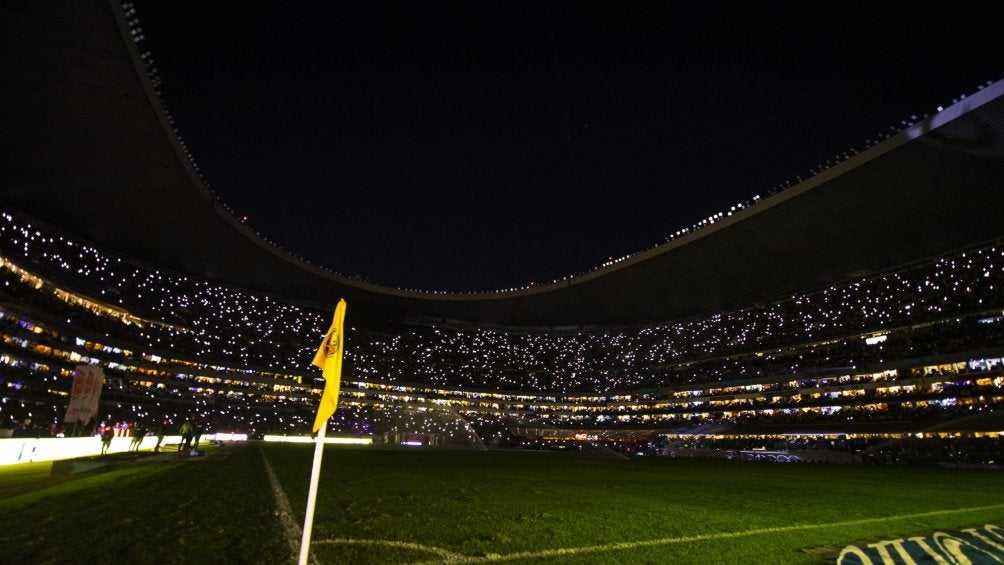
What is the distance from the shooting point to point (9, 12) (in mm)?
24000

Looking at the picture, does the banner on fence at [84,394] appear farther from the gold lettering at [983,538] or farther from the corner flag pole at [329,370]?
the gold lettering at [983,538]

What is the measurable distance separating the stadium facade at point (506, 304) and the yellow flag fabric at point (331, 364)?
2946cm

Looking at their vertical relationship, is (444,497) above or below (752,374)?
below

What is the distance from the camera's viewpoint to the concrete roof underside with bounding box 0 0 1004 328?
28.0 meters

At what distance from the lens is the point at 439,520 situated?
21.6 feet

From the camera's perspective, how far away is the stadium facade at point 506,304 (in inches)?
1287

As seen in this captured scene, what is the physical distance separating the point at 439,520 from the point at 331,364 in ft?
11.4

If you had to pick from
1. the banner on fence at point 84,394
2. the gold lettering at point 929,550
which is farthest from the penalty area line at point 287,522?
the banner on fence at point 84,394

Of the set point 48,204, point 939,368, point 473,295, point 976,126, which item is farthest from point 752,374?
point 48,204

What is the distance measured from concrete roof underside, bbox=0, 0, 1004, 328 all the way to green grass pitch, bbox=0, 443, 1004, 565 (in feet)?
84.0

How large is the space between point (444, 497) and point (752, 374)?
55444 millimetres

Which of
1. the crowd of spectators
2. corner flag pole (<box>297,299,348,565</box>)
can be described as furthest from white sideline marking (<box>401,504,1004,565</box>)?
the crowd of spectators

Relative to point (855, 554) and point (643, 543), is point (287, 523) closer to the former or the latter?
point (643, 543)

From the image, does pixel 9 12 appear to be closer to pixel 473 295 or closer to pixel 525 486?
pixel 525 486
